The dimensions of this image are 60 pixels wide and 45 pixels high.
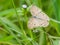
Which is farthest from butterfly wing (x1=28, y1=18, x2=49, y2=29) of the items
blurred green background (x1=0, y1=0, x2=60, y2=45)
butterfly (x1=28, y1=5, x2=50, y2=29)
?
blurred green background (x1=0, y1=0, x2=60, y2=45)

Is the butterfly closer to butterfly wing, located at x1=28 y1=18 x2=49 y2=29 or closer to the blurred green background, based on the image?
butterfly wing, located at x1=28 y1=18 x2=49 y2=29

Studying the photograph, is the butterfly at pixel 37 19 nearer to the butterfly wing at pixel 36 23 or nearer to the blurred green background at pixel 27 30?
the butterfly wing at pixel 36 23

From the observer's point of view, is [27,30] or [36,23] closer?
[36,23]

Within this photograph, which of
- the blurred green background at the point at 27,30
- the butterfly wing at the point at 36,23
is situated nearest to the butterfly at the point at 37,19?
the butterfly wing at the point at 36,23

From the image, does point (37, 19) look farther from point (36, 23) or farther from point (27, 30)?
point (27, 30)

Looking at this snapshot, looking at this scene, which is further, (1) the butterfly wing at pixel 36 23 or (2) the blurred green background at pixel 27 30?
(2) the blurred green background at pixel 27 30

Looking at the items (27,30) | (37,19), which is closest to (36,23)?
(37,19)

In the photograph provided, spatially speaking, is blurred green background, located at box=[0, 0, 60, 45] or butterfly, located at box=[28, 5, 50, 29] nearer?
butterfly, located at box=[28, 5, 50, 29]

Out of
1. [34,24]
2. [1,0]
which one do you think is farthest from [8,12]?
[34,24]

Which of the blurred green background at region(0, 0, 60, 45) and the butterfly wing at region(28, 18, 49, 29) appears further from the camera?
the blurred green background at region(0, 0, 60, 45)

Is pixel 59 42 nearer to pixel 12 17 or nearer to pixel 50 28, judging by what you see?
pixel 50 28

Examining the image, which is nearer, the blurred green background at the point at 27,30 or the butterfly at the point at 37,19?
the butterfly at the point at 37,19
